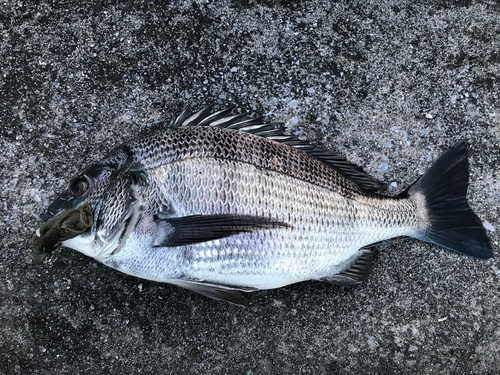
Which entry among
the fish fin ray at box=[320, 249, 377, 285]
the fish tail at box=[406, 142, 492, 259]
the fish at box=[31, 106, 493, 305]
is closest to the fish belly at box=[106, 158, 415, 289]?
the fish at box=[31, 106, 493, 305]

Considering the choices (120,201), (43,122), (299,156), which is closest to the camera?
(120,201)

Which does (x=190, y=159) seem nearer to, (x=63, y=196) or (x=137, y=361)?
(x=63, y=196)

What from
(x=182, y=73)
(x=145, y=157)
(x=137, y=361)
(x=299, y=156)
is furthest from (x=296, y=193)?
(x=137, y=361)

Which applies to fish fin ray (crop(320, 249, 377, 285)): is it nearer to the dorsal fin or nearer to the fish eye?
the dorsal fin

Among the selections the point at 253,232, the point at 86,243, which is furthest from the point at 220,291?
the point at 86,243

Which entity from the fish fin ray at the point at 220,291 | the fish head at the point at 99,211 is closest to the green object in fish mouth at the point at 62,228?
the fish head at the point at 99,211

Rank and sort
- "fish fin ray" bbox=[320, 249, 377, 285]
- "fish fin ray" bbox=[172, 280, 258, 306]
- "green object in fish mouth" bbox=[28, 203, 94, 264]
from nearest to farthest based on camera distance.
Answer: "green object in fish mouth" bbox=[28, 203, 94, 264]
"fish fin ray" bbox=[172, 280, 258, 306]
"fish fin ray" bbox=[320, 249, 377, 285]
